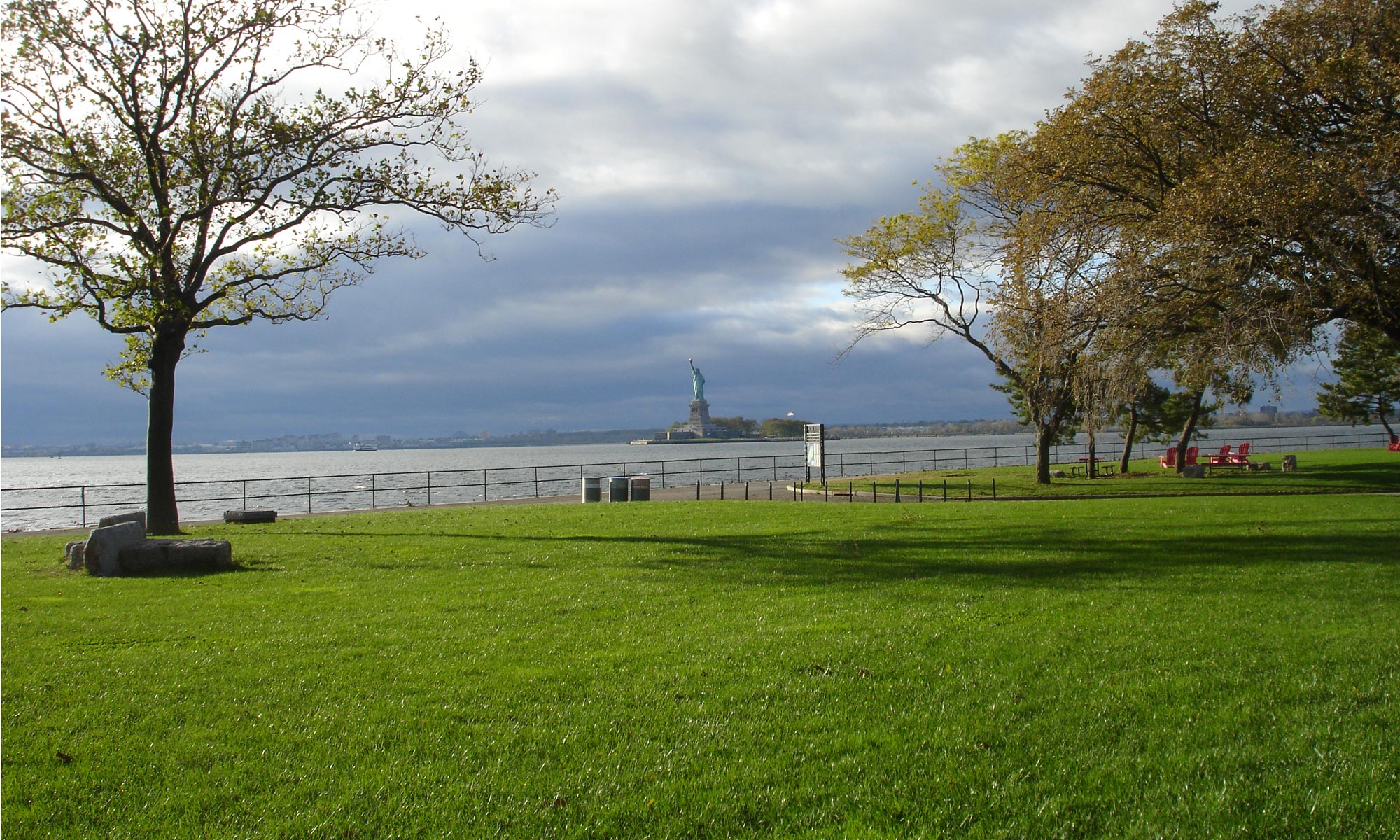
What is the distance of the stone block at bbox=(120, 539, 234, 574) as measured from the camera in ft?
41.8

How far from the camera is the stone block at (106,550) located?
12555 millimetres

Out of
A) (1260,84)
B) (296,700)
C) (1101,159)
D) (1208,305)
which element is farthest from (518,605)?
(1260,84)

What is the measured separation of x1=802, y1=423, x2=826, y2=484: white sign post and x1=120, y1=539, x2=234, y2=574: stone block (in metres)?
25.5

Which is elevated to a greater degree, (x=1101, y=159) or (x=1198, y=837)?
(x=1101, y=159)

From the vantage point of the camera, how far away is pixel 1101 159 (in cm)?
1720

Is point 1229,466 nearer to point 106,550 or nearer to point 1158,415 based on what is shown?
point 1158,415

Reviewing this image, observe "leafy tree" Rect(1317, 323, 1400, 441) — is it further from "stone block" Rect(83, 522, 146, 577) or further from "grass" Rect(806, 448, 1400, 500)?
"stone block" Rect(83, 522, 146, 577)

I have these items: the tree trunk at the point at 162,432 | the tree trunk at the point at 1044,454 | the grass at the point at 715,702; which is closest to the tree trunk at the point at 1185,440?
the tree trunk at the point at 1044,454

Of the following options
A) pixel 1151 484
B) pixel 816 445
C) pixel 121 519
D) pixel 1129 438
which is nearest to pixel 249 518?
pixel 121 519

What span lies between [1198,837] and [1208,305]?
44.0 feet

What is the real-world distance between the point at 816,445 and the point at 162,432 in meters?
24.7

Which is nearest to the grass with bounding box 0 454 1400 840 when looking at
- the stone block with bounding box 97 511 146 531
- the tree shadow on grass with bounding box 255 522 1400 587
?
the tree shadow on grass with bounding box 255 522 1400 587

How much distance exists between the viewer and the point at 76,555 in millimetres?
13344

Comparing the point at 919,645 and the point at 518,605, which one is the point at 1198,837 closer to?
the point at 919,645
